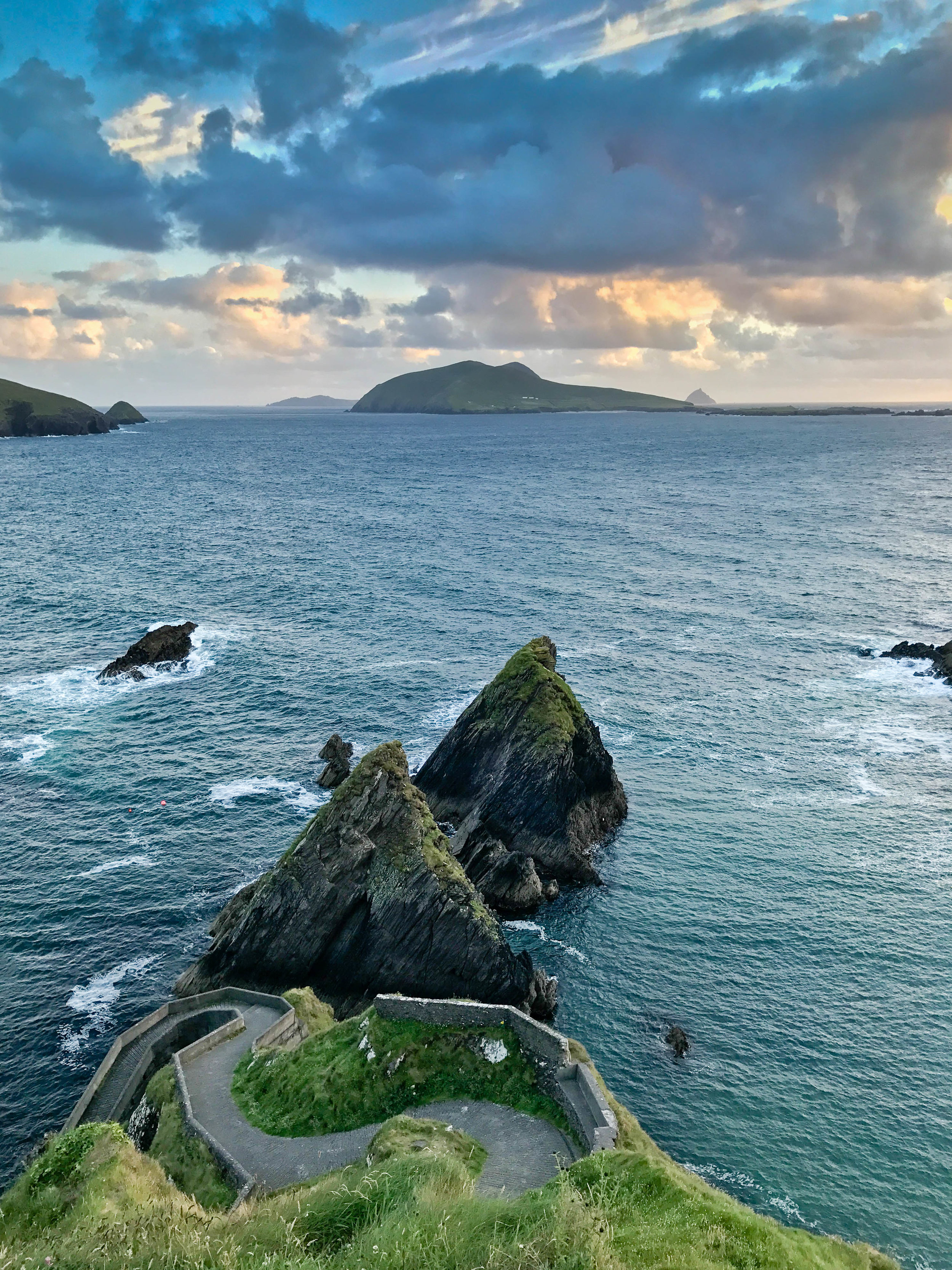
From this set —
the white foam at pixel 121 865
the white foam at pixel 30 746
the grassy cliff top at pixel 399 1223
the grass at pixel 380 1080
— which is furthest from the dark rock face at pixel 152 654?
the grassy cliff top at pixel 399 1223

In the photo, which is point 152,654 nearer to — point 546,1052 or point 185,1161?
point 185,1161

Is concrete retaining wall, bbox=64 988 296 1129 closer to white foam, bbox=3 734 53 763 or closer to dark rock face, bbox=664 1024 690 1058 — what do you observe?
dark rock face, bbox=664 1024 690 1058

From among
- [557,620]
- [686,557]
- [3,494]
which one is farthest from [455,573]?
[3,494]

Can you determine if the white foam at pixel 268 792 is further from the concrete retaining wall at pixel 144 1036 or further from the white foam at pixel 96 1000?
the concrete retaining wall at pixel 144 1036

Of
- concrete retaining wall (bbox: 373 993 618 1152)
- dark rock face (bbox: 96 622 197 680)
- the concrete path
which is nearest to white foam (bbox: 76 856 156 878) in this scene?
the concrete path

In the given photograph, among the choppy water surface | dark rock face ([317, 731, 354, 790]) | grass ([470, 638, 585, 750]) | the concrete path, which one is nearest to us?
the concrete path
